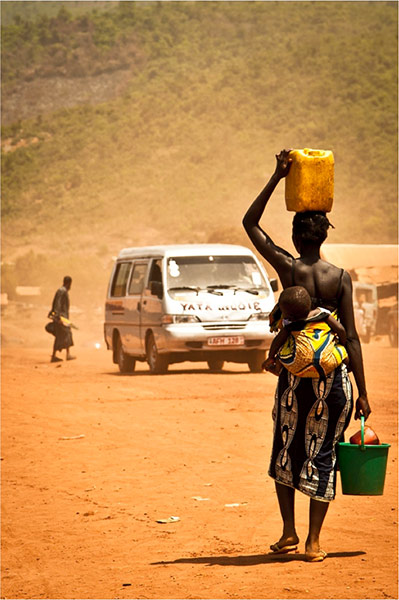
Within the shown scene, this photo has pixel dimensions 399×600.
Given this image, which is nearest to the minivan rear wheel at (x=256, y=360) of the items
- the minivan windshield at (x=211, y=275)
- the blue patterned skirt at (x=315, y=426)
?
the minivan windshield at (x=211, y=275)

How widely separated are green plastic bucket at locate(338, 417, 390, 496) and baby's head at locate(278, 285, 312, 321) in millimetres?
661

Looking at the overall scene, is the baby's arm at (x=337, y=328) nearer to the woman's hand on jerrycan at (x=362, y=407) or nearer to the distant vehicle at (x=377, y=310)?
the woman's hand on jerrycan at (x=362, y=407)

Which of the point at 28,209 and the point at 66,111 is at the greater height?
the point at 66,111

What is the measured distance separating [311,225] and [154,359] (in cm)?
1354

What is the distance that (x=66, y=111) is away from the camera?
10406cm

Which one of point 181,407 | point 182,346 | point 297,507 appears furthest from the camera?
point 182,346

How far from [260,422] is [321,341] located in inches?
287

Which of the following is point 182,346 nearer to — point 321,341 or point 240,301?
point 240,301

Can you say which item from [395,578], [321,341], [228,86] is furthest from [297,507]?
[228,86]

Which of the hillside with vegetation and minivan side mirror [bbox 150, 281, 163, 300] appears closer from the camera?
minivan side mirror [bbox 150, 281, 163, 300]

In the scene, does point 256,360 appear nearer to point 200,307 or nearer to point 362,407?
point 200,307

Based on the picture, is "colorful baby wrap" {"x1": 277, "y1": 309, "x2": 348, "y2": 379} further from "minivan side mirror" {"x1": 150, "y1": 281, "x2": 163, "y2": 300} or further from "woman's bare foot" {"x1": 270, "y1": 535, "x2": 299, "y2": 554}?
"minivan side mirror" {"x1": 150, "y1": 281, "x2": 163, "y2": 300}

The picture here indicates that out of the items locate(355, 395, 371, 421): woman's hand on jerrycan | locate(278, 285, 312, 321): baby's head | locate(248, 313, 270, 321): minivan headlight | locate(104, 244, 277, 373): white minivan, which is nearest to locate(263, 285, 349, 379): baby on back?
locate(278, 285, 312, 321): baby's head

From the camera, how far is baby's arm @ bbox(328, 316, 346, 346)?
19.5 feet
